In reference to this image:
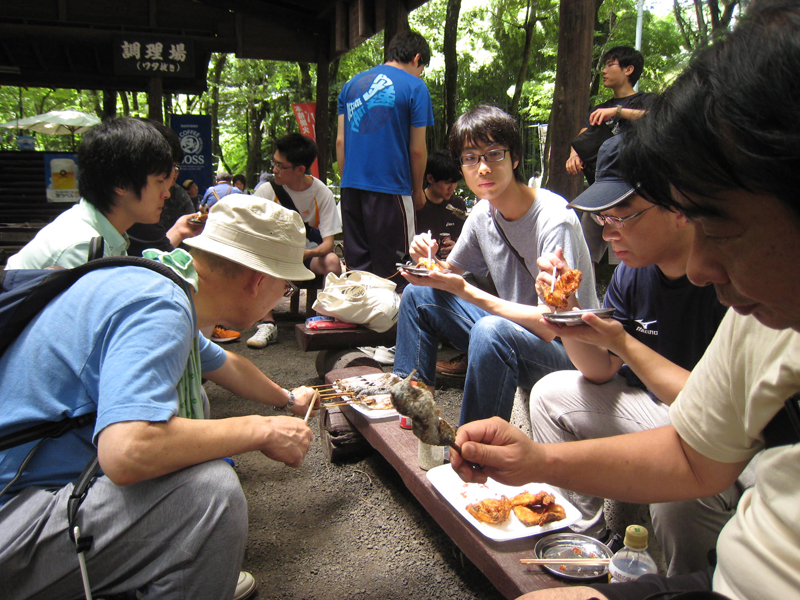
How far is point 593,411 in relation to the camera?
8.50 ft

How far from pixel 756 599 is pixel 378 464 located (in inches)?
122

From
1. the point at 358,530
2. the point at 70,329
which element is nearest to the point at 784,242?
the point at 70,329

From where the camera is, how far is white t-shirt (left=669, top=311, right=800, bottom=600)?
122 cm

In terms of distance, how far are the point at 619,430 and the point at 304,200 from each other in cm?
550

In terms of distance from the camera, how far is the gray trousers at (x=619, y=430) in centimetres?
199

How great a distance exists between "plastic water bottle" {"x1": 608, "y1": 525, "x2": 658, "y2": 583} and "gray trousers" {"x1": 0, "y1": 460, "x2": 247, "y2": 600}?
1.35 metres

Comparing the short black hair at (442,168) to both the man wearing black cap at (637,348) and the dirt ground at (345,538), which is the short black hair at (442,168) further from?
the man wearing black cap at (637,348)

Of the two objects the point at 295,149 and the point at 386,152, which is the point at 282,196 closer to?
the point at 295,149

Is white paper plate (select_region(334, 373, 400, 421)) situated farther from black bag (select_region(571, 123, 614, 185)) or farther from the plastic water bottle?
black bag (select_region(571, 123, 614, 185))

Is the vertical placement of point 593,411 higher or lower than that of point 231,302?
lower

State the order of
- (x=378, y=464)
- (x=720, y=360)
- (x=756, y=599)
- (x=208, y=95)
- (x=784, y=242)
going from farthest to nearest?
(x=208, y=95) < (x=378, y=464) < (x=720, y=360) < (x=756, y=599) < (x=784, y=242)

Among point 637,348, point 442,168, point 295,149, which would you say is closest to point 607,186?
point 637,348

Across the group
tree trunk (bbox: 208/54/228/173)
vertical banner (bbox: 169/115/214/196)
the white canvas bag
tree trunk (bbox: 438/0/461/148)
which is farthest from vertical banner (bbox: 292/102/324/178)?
tree trunk (bbox: 208/54/228/173)

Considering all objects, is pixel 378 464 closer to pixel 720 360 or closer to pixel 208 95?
pixel 720 360
